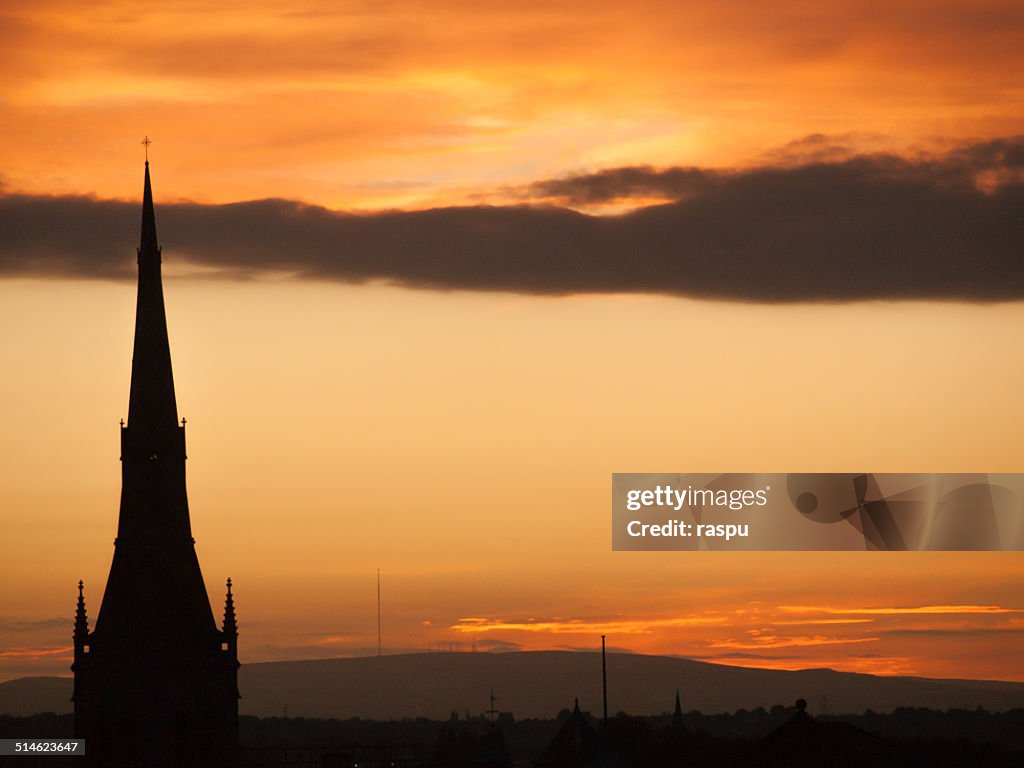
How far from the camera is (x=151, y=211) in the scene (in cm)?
10888

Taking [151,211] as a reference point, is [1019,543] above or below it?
below

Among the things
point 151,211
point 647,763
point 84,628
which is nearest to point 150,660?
point 84,628

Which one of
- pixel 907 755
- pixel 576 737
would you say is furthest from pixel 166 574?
pixel 907 755

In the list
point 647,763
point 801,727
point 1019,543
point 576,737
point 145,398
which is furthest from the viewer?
point 647,763

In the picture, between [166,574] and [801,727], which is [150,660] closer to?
[166,574]

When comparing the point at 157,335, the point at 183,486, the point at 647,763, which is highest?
the point at 157,335

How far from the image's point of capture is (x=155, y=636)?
347 feet

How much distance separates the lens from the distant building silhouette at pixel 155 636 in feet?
343

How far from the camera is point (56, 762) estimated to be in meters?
118

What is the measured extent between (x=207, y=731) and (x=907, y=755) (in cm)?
3332

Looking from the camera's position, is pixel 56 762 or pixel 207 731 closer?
pixel 207 731

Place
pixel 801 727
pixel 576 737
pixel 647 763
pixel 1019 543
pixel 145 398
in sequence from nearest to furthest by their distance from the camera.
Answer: pixel 1019 543 < pixel 801 727 < pixel 145 398 < pixel 576 737 < pixel 647 763

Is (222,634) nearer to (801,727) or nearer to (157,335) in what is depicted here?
(157,335)

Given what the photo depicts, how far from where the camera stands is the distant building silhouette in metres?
105
